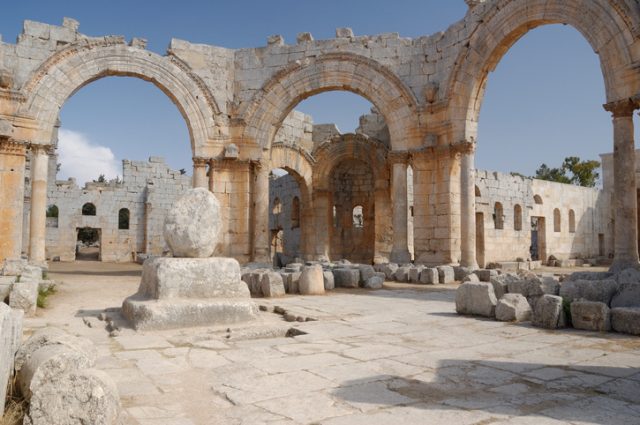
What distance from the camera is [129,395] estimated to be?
344cm

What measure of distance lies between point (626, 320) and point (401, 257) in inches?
342

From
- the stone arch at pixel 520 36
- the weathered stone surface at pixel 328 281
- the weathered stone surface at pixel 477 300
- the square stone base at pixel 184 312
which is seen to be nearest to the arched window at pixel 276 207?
the stone arch at pixel 520 36

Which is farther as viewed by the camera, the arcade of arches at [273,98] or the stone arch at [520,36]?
the arcade of arches at [273,98]

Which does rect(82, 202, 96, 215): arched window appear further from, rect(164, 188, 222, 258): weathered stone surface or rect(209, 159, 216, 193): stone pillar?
rect(164, 188, 222, 258): weathered stone surface

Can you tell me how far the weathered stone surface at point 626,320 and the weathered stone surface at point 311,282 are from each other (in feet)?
17.9

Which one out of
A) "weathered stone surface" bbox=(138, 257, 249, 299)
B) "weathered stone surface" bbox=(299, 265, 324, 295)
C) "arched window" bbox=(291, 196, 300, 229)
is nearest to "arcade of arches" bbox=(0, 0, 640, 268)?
"weathered stone surface" bbox=(299, 265, 324, 295)

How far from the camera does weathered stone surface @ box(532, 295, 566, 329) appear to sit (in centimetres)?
612

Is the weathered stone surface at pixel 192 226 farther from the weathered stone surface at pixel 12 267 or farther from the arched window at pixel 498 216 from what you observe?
the arched window at pixel 498 216

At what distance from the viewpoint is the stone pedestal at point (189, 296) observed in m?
5.88

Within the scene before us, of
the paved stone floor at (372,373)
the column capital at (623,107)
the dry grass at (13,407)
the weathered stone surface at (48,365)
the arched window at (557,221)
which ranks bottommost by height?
the paved stone floor at (372,373)

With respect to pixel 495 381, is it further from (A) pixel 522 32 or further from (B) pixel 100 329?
(A) pixel 522 32

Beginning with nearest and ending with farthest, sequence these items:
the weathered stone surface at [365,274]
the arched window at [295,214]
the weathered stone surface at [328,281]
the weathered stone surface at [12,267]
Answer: the weathered stone surface at [328,281] < the weathered stone surface at [12,267] < the weathered stone surface at [365,274] < the arched window at [295,214]

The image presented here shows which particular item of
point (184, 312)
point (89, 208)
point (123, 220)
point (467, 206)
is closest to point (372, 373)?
point (184, 312)

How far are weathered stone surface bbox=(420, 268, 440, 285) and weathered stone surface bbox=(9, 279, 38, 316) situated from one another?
28.0 ft
